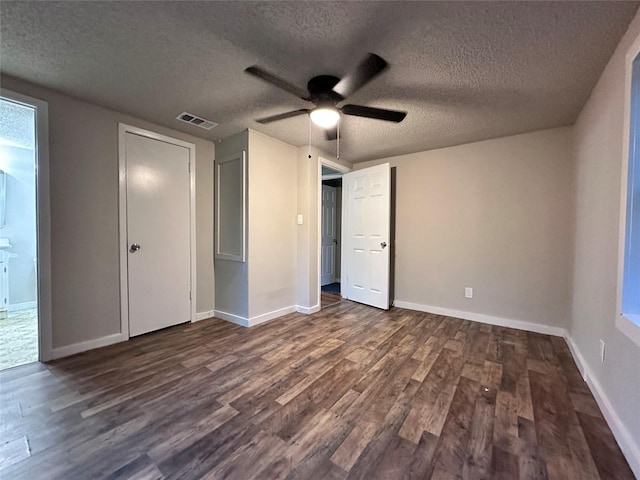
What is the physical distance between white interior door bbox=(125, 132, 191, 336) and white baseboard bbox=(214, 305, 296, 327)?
397 millimetres

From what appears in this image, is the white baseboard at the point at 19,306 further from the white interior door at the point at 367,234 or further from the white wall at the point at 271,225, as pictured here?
the white interior door at the point at 367,234

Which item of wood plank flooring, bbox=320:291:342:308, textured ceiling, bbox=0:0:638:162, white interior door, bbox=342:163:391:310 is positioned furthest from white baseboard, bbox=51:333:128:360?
white interior door, bbox=342:163:391:310

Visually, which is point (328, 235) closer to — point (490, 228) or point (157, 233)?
point (490, 228)

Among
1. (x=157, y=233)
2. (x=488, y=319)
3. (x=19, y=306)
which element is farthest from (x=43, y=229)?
(x=488, y=319)

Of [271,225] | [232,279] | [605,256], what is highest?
[271,225]

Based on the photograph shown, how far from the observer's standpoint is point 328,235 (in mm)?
5695

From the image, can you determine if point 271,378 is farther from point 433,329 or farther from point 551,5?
point 551,5

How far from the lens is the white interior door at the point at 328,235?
5.60 meters

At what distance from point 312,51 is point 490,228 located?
2836 millimetres

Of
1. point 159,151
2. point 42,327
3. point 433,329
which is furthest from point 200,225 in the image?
point 433,329

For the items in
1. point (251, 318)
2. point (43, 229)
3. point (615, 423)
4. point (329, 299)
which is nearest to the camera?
point (615, 423)

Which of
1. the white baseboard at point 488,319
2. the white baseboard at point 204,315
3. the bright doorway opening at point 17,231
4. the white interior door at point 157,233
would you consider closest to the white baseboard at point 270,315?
the white baseboard at point 204,315

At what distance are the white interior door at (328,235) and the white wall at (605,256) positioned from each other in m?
3.85

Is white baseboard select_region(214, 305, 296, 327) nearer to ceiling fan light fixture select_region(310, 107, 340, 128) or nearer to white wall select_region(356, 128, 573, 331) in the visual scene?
white wall select_region(356, 128, 573, 331)
